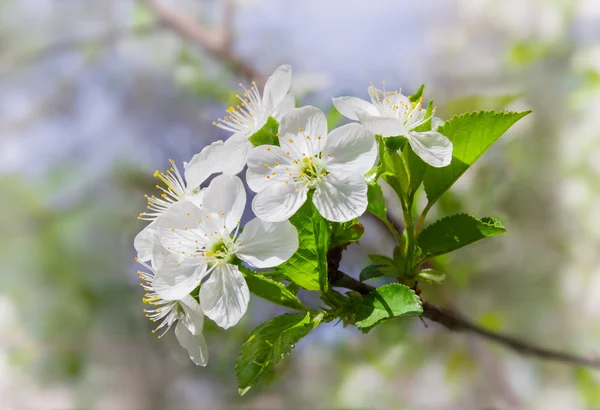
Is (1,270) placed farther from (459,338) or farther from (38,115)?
(459,338)

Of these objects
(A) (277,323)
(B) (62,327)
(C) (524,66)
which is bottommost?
(B) (62,327)

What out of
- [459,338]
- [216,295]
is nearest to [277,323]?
[216,295]

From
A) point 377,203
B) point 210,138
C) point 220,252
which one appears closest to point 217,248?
point 220,252

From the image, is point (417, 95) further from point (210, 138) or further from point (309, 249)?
point (210, 138)

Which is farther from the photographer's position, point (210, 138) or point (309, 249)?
point (210, 138)

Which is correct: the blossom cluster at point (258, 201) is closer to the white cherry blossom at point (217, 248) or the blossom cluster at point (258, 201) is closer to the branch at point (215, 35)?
the white cherry blossom at point (217, 248)

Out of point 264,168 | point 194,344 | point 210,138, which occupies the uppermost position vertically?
point 264,168

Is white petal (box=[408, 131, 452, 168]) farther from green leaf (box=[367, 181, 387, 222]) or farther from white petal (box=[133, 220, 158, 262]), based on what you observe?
white petal (box=[133, 220, 158, 262])
